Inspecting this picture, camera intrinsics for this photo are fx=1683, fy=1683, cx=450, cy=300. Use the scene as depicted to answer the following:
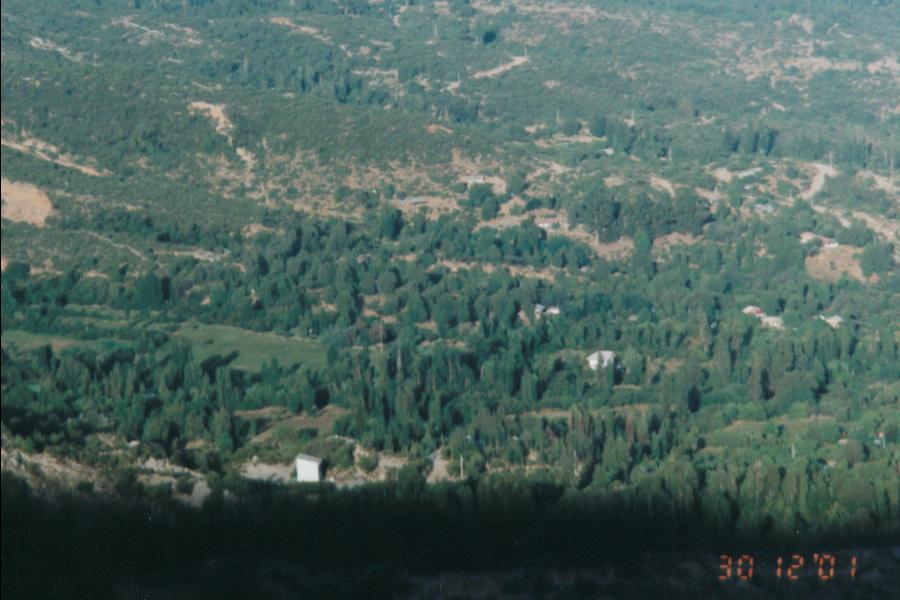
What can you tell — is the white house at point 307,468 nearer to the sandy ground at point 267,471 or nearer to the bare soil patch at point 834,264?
the sandy ground at point 267,471

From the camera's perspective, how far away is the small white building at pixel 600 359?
31.5 meters

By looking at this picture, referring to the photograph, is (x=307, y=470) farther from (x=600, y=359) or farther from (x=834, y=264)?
(x=834, y=264)

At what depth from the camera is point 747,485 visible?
82.2 ft

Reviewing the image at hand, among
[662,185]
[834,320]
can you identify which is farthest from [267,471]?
[662,185]

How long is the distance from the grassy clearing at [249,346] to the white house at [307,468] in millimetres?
3397

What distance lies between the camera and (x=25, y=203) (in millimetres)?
24688

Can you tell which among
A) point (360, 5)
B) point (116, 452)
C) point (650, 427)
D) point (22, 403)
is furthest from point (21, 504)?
point (360, 5)

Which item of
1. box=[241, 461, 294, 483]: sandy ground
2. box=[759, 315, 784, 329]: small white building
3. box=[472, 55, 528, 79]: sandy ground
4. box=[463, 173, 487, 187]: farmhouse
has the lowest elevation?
box=[759, 315, 784, 329]: small white building

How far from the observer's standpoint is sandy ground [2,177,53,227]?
22.4m

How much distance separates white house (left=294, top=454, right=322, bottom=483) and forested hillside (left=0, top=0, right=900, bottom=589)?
1.26 ft

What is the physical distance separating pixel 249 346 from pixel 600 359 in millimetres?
6663
